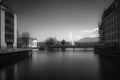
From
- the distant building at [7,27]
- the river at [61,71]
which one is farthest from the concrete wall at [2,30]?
the river at [61,71]

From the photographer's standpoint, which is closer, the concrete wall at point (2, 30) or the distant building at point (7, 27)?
the concrete wall at point (2, 30)

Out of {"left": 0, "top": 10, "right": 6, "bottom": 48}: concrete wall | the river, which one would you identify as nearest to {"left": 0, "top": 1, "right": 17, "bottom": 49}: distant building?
{"left": 0, "top": 10, "right": 6, "bottom": 48}: concrete wall

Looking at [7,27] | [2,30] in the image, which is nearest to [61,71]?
[2,30]

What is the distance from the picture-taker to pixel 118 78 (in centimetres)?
2067

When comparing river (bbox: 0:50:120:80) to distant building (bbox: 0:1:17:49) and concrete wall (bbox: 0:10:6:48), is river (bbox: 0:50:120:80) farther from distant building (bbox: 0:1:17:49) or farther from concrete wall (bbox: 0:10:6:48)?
distant building (bbox: 0:1:17:49)

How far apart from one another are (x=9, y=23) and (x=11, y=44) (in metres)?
11.1

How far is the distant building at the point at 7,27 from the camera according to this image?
51.7m

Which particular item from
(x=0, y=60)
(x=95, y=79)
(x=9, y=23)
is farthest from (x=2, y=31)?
(x=95, y=79)

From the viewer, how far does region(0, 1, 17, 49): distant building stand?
5169 centimetres

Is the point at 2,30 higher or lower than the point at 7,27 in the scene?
lower

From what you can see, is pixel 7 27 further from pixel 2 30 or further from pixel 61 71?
pixel 61 71

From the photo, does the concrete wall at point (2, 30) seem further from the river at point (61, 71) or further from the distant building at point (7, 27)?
the river at point (61, 71)

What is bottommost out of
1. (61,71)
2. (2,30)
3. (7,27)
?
(61,71)

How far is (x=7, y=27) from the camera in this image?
56.7 meters
